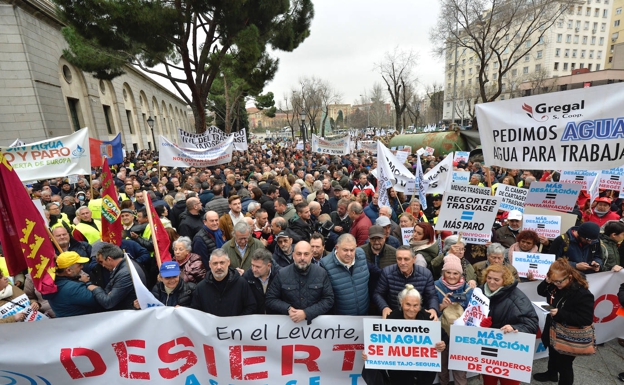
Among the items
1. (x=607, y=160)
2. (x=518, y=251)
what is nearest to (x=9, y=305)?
(x=518, y=251)

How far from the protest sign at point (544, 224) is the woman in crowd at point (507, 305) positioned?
2318 mm

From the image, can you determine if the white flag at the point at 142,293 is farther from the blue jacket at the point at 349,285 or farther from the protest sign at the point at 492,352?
the protest sign at the point at 492,352

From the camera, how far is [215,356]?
3.17 m

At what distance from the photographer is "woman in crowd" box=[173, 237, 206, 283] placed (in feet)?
12.1

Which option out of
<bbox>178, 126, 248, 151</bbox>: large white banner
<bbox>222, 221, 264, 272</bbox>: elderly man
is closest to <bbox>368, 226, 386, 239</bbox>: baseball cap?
<bbox>222, 221, 264, 272</bbox>: elderly man

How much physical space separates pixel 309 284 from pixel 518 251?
287 cm

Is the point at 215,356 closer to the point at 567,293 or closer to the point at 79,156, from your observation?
the point at 567,293

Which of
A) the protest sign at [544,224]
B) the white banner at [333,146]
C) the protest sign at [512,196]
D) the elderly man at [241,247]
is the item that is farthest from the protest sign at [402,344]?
the white banner at [333,146]

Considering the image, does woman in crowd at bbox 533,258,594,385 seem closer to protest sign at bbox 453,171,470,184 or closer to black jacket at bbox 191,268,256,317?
black jacket at bbox 191,268,256,317

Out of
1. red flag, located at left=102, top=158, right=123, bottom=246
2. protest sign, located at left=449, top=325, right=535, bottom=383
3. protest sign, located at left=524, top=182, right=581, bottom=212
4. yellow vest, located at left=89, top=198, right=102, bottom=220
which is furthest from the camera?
yellow vest, located at left=89, top=198, right=102, bottom=220

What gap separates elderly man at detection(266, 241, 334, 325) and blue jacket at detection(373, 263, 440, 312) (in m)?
0.54

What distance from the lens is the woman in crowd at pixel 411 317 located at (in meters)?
2.88

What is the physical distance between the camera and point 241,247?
13.6 feet

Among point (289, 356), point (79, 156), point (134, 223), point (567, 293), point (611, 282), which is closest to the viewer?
point (567, 293)
